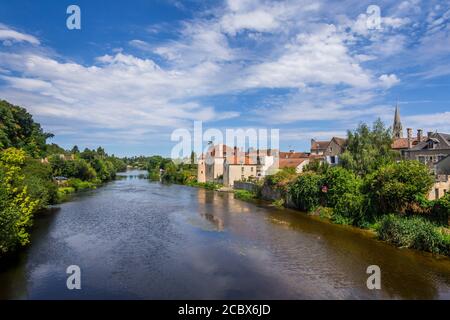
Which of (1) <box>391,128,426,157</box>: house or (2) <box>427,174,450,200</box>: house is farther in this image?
(1) <box>391,128,426,157</box>: house

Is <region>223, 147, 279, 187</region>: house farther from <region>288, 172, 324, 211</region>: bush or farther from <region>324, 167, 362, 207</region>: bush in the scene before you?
<region>324, 167, 362, 207</region>: bush

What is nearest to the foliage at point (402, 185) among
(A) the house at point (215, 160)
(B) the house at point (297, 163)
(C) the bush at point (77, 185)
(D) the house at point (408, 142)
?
(D) the house at point (408, 142)

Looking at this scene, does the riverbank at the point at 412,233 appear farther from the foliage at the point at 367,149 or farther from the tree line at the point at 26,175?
the tree line at the point at 26,175

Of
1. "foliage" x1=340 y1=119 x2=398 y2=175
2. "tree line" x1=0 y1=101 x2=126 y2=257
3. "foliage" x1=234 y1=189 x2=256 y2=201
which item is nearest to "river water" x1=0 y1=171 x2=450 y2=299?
"tree line" x1=0 y1=101 x2=126 y2=257

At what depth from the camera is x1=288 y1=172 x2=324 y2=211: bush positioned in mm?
33656

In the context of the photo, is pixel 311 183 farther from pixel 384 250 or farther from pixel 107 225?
pixel 107 225

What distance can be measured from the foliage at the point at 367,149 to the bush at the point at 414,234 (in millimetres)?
11571

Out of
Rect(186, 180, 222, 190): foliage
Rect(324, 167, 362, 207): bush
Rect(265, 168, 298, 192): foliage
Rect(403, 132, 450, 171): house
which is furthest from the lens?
Rect(186, 180, 222, 190): foliage

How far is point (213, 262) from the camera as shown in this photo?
58.9ft

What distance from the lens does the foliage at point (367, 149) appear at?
34219 millimetres

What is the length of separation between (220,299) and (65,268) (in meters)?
8.90

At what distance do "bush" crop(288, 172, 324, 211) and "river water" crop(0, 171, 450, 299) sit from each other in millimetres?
4678

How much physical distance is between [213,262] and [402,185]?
1461 centimetres
